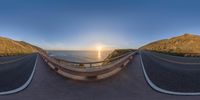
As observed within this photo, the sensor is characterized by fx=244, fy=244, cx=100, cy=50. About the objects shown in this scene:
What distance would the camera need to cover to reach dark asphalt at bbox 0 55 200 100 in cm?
1455

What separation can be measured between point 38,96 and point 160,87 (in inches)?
336

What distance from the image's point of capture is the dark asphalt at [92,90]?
14.6 metres

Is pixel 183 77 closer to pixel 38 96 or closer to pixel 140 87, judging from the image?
pixel 140 87

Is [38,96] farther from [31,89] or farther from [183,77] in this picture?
[183,77]

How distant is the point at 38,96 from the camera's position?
14750 millimetres

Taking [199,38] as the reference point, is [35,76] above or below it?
below

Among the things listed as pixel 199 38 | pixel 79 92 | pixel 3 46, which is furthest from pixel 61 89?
pixel 199 38

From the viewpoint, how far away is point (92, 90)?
1659 cm

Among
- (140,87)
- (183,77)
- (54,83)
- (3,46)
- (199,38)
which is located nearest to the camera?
(140,87)

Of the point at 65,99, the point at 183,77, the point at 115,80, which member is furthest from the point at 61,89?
the point at 183,77

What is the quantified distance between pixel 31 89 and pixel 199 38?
624 feet

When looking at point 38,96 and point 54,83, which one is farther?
point 54,83

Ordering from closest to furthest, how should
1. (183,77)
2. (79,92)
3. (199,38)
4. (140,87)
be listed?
(79,92)
(140,87)
(183,77)
(199,38)

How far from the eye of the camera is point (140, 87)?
17.4 m
